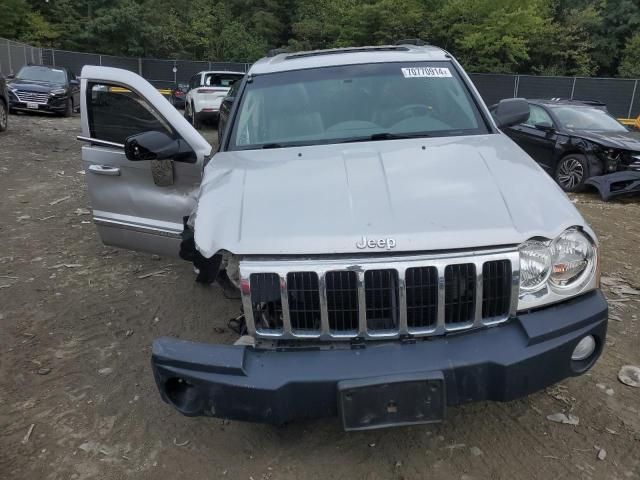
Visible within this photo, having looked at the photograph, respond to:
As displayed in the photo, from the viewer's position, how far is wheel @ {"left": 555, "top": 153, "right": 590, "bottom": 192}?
9.05 meters

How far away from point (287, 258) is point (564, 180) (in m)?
8.30

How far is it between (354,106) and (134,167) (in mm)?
1700

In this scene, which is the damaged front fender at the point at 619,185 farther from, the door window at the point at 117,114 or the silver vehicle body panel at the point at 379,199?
the door window at the point at 117,114

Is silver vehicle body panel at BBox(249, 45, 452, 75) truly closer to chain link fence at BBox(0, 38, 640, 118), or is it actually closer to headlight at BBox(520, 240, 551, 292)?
headlight at BBox(520, 240, 551, 292)

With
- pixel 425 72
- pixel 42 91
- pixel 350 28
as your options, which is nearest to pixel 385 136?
pixel 425 72

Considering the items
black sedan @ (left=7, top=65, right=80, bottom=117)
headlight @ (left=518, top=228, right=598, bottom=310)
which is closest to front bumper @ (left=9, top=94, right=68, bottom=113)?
black sedan @ (left=7, top=65, right=80, bottom=117)

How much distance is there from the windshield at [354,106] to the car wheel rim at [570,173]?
19.8ft

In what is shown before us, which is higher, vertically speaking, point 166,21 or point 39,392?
point 166,21

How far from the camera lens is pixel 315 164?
3061 mm

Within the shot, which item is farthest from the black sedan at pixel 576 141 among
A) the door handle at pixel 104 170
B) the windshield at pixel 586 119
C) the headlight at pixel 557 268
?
the headlight at pixel 557 268

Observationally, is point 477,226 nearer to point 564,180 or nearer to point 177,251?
point 177,251

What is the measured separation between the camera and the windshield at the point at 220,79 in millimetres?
16562

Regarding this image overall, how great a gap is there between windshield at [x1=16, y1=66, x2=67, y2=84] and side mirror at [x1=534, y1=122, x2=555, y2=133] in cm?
1399

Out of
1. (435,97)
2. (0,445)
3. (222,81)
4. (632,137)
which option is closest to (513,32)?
(222,81)
